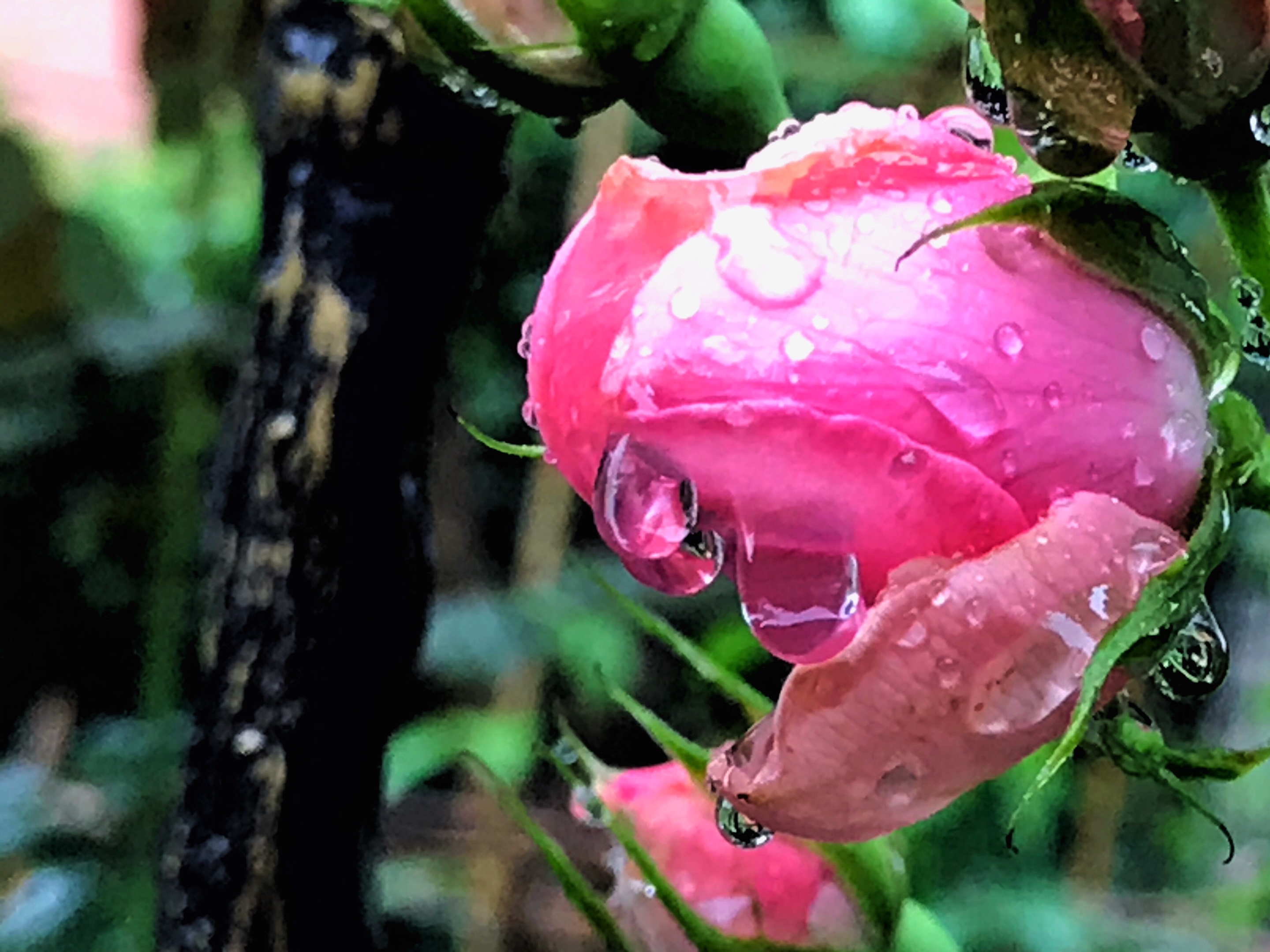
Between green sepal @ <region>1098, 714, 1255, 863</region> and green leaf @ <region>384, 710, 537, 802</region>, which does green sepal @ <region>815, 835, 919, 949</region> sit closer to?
green sepal @ <region>1098, 714, 1255, 863</region>

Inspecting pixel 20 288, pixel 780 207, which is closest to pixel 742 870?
pixel 780 207

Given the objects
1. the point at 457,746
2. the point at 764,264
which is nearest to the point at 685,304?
the point at 764,264

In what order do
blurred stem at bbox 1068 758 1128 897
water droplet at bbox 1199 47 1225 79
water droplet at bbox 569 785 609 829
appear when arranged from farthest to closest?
blurred stem at bbox 1068 758 1128 897, water droplet at bbox 569 785 609 829, water droplet at bbox 1199 47 1225 79

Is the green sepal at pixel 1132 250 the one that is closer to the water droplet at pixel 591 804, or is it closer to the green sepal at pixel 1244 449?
the green sepal at pixel 1244 449

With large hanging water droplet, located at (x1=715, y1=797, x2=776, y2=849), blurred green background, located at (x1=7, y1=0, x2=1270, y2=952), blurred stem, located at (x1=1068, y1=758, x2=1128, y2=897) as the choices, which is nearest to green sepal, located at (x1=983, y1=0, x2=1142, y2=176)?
large hanging water droplet, located at (x1=715, y1=797, x2=776, y2=849)

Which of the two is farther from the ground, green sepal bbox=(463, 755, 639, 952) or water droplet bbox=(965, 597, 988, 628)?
water droplet bbox=(965, 597, 988, 628)

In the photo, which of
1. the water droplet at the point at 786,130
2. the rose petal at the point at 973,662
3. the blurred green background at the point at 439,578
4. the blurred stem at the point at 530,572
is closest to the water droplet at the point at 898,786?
the rose petal at the point at 973,662

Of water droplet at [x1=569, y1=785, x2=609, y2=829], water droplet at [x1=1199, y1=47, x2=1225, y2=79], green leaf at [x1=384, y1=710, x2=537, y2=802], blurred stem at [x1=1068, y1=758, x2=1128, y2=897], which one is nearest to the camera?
water droplet at [x1=1199, y1=47, x2=1225, y2=79]
